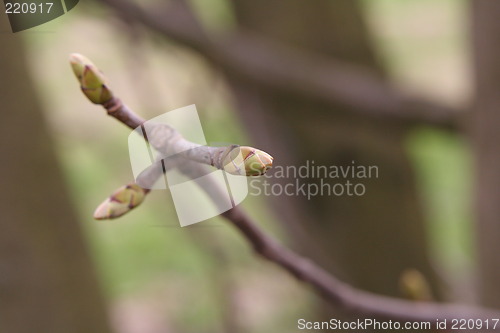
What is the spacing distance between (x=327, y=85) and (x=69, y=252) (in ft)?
1.53

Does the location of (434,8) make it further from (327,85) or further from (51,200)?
(51,200)

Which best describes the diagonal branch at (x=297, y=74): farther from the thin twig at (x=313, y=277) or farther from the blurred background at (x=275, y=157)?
the thin twig at (x=313, y=277)

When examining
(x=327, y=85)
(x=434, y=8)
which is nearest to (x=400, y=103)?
(x=327, y=85)

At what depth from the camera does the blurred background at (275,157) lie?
2.51ft

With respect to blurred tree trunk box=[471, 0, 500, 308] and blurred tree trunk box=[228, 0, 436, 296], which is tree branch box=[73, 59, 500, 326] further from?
blurred tree trunk box=[228, 0, 436, 296]

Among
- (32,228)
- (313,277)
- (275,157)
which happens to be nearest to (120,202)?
(313,277)

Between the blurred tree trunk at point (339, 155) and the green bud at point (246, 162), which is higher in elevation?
the green bud at point (246, 162)

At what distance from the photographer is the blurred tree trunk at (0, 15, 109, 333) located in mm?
764

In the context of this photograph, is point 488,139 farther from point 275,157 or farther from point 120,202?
point 120,202

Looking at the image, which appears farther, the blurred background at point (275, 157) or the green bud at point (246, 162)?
the blurred background at point (275, 157)

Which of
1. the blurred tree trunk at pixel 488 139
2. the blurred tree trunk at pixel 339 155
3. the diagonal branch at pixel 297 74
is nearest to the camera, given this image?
the blurred tree trunk at pixel 488 139

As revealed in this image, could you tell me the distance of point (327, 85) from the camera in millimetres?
1000

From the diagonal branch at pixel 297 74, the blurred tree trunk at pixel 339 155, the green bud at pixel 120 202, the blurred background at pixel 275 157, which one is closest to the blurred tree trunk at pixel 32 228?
the blurred background at pixel 275 157

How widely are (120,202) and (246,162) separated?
3.9 inches
